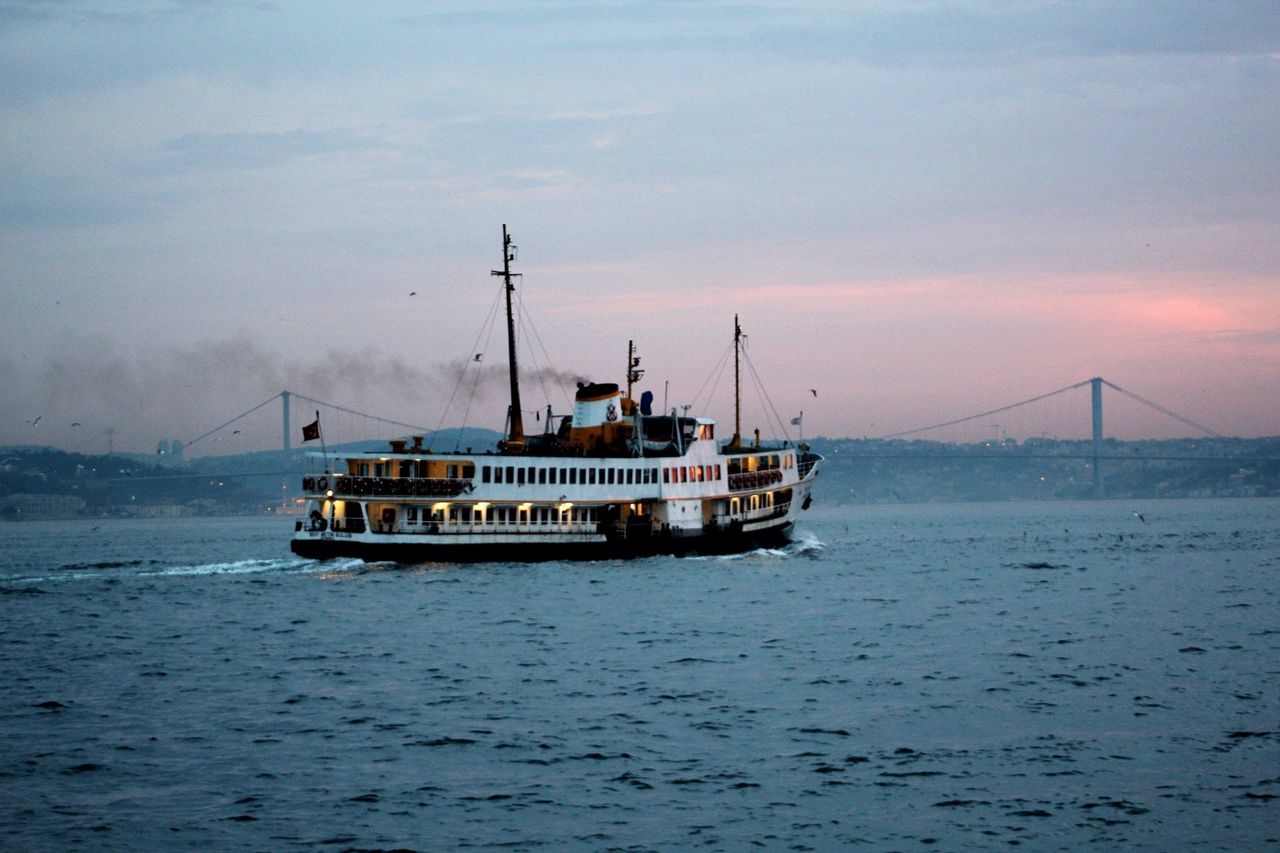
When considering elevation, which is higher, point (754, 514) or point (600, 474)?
point (600, 474)

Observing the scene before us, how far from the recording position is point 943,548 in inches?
4021

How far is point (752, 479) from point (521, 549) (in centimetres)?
1341

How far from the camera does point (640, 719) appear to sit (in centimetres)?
2788

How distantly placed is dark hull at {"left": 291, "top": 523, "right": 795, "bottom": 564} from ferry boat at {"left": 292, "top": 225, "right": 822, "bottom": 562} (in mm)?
62

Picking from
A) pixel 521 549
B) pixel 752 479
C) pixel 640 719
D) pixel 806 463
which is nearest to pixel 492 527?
pixel 521 549

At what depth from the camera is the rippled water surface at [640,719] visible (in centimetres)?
2030

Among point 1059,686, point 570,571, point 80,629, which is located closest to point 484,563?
point 570,571

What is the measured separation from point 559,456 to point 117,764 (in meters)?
41.8

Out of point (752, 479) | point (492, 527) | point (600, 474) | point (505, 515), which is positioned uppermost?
point (600, 474)

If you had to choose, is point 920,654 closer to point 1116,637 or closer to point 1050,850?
point 1116,637

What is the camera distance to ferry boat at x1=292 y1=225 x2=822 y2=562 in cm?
6147

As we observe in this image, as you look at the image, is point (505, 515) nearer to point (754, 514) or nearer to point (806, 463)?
point (754, 514)

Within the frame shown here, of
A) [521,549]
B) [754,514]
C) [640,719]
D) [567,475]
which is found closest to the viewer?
[640,719]

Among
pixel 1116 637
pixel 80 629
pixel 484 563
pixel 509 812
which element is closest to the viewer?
pixel 509 812
